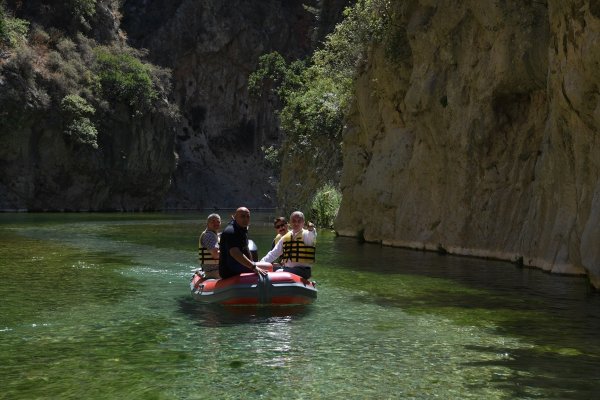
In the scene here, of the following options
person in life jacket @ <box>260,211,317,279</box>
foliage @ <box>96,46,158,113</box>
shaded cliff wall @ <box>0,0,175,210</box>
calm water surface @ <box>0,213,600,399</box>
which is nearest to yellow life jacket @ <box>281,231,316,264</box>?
person in life jacket @ <box>260,211,317,279</box>

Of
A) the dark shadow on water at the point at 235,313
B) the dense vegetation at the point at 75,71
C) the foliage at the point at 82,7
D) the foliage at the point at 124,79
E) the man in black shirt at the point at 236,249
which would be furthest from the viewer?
the foliage at the point at 124,79

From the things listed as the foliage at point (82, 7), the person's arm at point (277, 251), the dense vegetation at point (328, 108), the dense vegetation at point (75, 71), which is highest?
the foliage at point (82, 7)

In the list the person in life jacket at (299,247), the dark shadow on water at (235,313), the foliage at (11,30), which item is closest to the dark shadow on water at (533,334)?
the person in life jacket at (299,247)

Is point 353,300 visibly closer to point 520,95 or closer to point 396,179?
point 520,95

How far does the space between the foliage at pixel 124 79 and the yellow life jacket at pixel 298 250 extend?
169 ft

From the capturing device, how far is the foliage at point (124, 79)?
204 ft

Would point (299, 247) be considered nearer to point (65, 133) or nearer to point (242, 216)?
point (242, 216)

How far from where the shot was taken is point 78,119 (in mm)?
58969

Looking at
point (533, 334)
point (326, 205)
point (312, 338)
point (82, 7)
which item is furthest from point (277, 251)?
point (82, 7)

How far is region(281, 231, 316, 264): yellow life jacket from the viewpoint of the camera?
1315 centimetres

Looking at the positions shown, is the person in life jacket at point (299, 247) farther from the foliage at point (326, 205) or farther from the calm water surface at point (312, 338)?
the foliage at point (326, 205)

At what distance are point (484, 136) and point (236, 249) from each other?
11.3 metres

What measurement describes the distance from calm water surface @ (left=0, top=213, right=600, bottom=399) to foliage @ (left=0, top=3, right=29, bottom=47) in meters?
39.9

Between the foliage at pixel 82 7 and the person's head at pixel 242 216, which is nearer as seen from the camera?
the person's head at pixel 242 216
